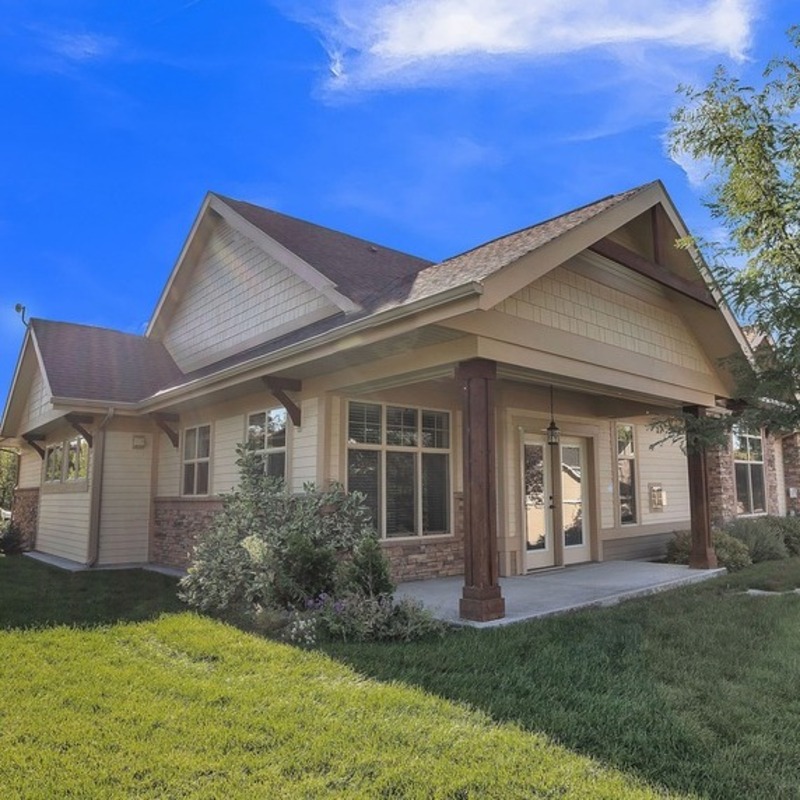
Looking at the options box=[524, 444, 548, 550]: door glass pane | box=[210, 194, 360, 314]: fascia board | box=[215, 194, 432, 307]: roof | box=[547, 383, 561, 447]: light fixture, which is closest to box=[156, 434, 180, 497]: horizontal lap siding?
box=[210, 194, 360, 314]: fascia board

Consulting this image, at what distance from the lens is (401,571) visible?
8.64 metres

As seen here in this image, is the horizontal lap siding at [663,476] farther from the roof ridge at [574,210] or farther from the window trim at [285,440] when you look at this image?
the window trim at [285,440]

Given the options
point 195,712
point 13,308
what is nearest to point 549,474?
point 195,712

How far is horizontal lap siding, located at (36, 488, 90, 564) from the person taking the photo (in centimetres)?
1190

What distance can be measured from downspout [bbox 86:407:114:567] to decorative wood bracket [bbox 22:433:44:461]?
500cm

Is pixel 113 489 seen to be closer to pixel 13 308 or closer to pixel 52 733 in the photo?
pixel 13 308

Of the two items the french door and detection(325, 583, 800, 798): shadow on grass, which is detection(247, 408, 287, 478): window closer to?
the french door

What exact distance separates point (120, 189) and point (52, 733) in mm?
17225

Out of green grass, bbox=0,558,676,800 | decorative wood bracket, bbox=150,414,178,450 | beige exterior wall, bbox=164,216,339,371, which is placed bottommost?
green grass, bbox=0,558,676,800

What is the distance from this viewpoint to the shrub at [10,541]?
14.8m

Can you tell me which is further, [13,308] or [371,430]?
[13,308]

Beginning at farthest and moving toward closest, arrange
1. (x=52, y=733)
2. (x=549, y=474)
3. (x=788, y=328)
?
(x=549, y=474)
(x=788, y=328)
(x=52, y=733)

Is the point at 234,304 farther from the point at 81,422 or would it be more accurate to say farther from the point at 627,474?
the point at 627,474

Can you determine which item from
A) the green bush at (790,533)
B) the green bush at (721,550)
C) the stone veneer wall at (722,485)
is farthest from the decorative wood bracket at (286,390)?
the green bush at (790,533)
